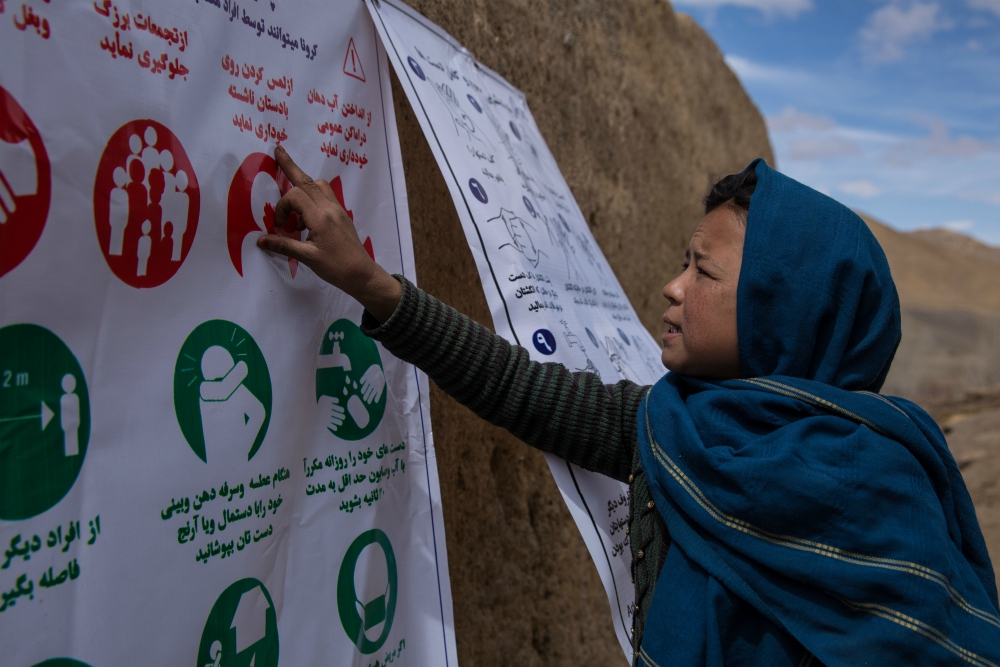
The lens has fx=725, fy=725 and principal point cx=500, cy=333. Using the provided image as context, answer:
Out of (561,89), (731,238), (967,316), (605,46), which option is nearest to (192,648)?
(731,238)

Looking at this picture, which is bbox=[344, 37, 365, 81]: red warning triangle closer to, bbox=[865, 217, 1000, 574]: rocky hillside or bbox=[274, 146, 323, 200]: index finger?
bbox=[274, 146, 323, 200]: index finger

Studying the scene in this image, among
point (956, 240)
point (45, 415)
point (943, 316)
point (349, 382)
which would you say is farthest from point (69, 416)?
point (956, 240)

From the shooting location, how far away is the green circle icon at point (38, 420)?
695mm

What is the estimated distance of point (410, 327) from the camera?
1.10 m

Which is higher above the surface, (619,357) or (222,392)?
→ (619,357)

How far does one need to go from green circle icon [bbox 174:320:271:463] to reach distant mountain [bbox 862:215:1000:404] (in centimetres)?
555

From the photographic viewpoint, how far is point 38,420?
72cm

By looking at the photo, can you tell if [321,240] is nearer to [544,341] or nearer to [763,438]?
[544,341]

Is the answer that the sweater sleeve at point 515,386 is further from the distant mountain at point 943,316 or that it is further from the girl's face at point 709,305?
the distant mountain at point 943,316

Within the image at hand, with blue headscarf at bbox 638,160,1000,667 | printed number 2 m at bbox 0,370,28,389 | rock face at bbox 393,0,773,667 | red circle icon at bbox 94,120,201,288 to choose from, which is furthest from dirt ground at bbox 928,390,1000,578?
printed number 2 m at bbox 0,370,28,389

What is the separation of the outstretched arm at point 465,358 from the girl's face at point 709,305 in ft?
0.48

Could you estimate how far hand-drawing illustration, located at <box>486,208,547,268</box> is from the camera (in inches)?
53.3

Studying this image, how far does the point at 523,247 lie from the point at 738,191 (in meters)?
0.41

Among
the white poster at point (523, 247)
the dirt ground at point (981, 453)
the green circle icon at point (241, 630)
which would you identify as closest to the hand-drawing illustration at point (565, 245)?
the white poster at point (523, 247)
